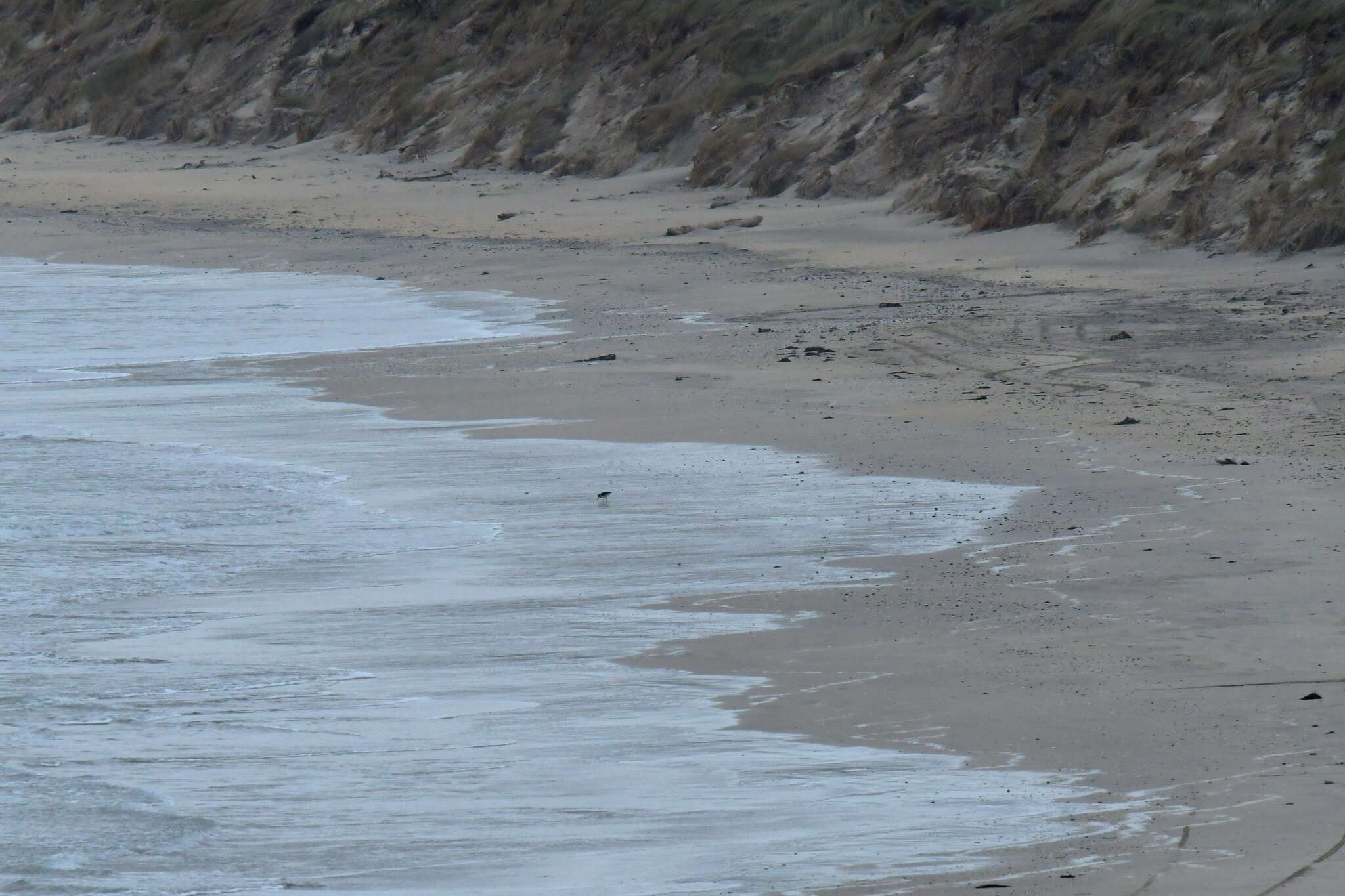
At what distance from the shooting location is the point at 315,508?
6656 millimetres

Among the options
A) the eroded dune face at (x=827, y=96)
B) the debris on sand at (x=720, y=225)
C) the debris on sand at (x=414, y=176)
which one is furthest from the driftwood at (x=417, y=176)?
the debris on sand at (x=720, y=225)

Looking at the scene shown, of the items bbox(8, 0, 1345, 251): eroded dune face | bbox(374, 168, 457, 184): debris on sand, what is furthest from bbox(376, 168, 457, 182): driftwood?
bbox(8, 0, 1345, 251): eroded dune face

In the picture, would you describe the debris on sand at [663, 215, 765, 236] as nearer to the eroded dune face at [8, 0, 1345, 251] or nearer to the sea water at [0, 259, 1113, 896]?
the eroded dune face at [8, 0, 1345, 251]

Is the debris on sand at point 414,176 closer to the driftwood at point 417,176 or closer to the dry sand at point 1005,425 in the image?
the driftwood at point 417,176

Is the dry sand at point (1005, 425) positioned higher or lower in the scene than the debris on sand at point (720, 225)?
lower

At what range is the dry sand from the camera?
3943 mm

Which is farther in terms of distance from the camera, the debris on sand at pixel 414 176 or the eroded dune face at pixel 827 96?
the debris on sand at pixel 414 176

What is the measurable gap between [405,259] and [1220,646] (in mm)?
11239

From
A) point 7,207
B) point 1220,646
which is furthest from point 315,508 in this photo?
point 7,207

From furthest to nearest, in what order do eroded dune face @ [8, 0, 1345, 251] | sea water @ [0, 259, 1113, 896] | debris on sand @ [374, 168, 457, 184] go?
debris on sand @ [374, 168, 457, 184]
eroded dune face @ [8, 0, 1345, 251]
sea water @ [0, 259, 1113, 896]

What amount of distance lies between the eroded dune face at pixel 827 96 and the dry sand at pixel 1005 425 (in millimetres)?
583

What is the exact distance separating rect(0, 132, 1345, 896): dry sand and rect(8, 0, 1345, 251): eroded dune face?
23.0 inches

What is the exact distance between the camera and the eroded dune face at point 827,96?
13492 mm

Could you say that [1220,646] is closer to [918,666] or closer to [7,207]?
[918,666]
